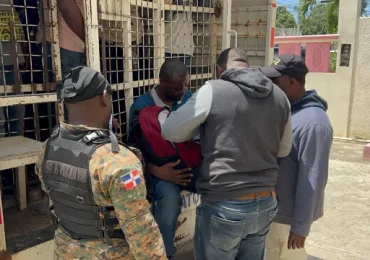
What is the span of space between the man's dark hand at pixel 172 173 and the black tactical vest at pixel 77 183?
0.79 m

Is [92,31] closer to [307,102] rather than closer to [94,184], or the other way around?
[94,184]

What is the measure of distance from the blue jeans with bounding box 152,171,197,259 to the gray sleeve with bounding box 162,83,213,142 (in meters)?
0.50

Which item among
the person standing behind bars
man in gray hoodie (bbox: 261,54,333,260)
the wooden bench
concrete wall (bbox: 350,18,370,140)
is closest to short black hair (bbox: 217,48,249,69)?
man in gray hoodie (bbox: 261,54,333,260)

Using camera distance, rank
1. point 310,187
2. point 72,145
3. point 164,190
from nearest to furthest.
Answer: point 72,145, point 310,187, point 164,190

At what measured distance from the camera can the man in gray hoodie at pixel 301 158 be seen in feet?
7.05

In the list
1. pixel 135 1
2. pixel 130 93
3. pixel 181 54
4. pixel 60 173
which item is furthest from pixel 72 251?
pixel 181 54

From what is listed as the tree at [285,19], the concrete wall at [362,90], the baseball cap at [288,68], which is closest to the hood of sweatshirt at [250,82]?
the baseball cap at [288,68]

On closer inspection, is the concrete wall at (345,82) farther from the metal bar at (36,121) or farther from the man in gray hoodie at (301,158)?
the metal bar at (36,121)

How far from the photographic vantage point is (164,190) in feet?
8.05

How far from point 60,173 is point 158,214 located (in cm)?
100

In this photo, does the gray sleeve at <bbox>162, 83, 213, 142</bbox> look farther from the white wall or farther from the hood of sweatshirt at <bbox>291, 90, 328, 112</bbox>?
the white wall

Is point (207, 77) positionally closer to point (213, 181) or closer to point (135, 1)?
point (135, 1)

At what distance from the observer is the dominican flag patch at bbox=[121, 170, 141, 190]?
1.49 m

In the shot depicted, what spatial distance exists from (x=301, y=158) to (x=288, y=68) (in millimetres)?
518
